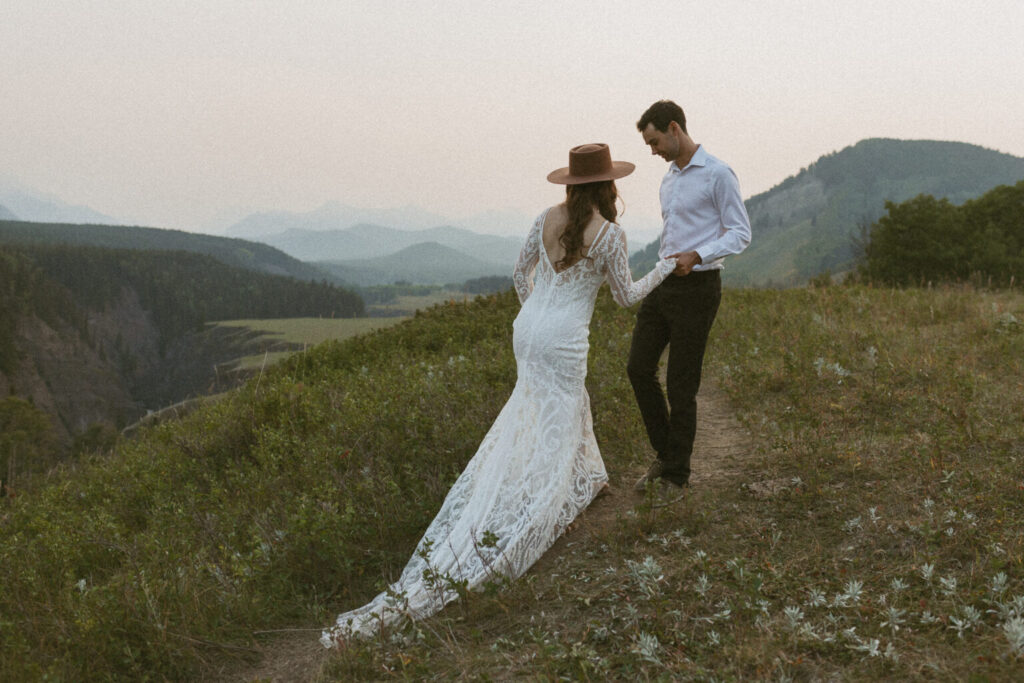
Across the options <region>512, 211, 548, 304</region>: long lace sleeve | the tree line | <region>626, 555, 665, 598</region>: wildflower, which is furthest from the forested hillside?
<region>626, 555, 665, 598</region>: wildflower

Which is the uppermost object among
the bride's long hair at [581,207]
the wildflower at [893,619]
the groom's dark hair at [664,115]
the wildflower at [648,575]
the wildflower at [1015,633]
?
the groom's dark hair at [664,115]

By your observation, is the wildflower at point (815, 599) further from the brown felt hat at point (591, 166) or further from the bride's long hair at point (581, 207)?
the brown felt hat at point (591, 166)

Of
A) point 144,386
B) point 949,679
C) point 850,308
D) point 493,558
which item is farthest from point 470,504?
point 144,386

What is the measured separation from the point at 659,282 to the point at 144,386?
154 m

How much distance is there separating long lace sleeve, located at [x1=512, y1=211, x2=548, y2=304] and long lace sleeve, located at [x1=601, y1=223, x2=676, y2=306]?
1.76 feet

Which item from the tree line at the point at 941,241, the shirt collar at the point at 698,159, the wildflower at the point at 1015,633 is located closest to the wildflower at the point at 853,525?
the wildflower at the point at 1015,633

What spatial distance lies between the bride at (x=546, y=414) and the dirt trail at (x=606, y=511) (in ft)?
0.63

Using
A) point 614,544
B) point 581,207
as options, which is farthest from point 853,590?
Result: point 581,207

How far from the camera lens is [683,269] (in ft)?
15.8

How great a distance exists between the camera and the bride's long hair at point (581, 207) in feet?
15.7

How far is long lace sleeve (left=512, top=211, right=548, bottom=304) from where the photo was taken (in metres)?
5.04

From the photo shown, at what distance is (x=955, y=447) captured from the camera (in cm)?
552

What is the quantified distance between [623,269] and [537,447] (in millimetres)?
1410

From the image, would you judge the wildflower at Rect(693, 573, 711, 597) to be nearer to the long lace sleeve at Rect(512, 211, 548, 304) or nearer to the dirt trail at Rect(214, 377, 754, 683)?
the dirt trail at Rect(214, 377, 754, 683)
